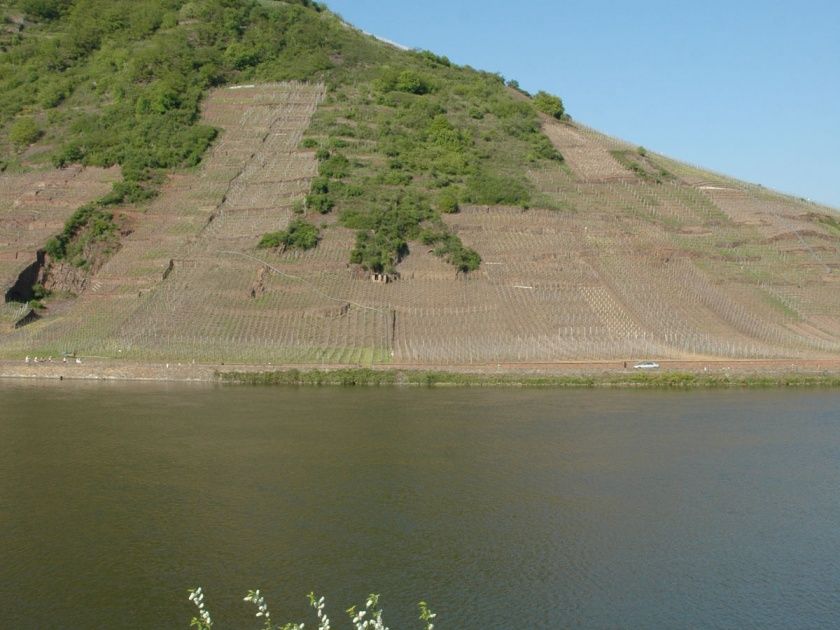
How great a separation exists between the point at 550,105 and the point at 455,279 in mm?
35755

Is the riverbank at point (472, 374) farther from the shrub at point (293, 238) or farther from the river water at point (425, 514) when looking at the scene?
the shrub at point (293, 238)

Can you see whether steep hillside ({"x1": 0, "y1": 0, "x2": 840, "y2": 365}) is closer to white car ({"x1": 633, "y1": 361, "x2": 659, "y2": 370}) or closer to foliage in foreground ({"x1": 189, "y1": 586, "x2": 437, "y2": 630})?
white car ({"x1": 633, "y1": 361, "x2": 659, "y2": 370})

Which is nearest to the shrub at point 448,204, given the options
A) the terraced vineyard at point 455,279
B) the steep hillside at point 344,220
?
the steep hillside at point 344,220

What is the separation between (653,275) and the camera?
201ft

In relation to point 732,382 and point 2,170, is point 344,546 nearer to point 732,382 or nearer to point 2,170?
point 732,382

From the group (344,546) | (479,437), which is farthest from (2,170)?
(344,546)

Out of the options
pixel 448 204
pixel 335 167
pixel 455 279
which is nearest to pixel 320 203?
pixel 335 167

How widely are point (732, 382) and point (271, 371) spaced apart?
73.7 feet

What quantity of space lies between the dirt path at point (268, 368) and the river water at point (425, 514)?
807 centimetres

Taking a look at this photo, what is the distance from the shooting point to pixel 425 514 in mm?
24844

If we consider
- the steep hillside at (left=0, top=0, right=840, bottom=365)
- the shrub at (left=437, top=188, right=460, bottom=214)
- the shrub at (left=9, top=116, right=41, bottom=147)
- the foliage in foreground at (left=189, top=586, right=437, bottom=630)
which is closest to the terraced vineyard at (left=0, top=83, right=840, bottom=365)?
the steep hillside at (left=0, top=0, right=840, bottom=365)

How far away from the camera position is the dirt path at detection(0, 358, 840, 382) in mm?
48750

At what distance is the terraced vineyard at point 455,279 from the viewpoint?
2062 inches

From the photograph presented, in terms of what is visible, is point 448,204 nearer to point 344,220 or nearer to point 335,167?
point 344,220
